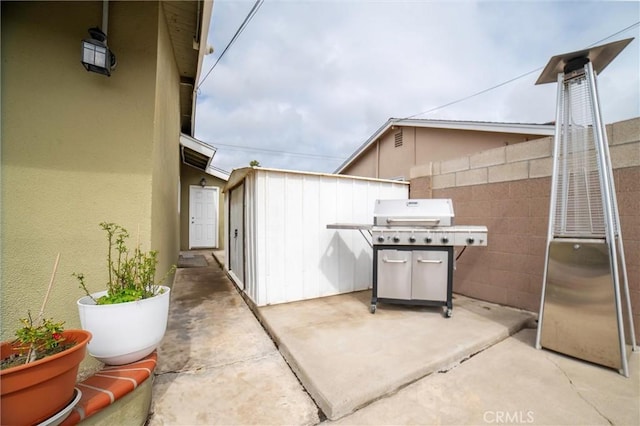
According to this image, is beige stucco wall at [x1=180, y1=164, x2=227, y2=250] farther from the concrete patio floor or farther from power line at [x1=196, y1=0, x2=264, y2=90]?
the concrete patio floor

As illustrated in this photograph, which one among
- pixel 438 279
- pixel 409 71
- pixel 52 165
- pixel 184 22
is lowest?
pixel 438 279

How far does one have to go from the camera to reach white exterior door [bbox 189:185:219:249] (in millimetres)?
9805

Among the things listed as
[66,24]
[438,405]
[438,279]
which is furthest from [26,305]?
[438,279]

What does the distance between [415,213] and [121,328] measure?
3.26 meters

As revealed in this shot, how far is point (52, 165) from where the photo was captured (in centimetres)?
192

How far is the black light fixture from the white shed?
6.47 feet

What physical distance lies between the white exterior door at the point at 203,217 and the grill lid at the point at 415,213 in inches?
314

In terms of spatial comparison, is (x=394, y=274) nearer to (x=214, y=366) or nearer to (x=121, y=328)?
(x=214, y=366)

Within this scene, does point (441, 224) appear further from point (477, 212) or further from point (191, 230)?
point (191, 230)

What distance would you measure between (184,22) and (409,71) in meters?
9.08

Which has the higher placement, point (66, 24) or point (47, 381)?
point (66, 24)

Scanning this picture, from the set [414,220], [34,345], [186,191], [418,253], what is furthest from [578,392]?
[186,191]

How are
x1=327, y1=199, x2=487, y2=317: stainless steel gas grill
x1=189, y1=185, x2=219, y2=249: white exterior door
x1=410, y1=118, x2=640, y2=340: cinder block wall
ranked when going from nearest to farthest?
x1=410, y1=118, x2=640, y2=340: cinder block wall < x1=327, y1=199, x2=487, y2=317: stainless steel gas grill < x1=189, y1=185, x2=219, y2=249: white exterior door

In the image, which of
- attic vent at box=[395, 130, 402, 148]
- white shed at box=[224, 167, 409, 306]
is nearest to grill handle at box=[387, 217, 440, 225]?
white shed at box=[224, 167, 409, 306]
